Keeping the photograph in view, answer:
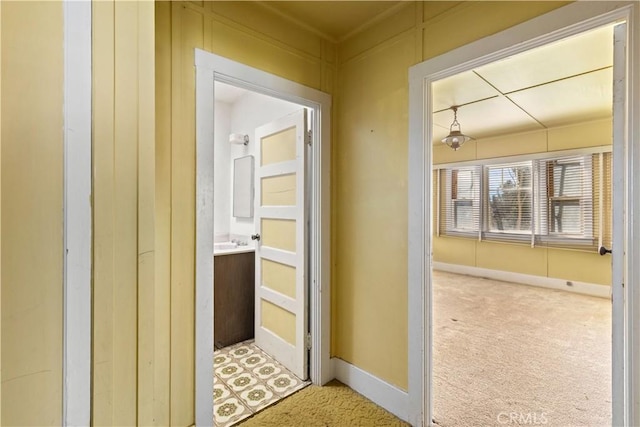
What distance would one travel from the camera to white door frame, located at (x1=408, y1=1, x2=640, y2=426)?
1128 mm

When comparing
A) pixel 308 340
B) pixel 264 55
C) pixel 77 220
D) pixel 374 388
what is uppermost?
pixel 264 55

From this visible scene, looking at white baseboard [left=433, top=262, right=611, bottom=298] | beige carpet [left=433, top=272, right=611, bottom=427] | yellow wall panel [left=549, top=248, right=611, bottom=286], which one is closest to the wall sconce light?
beige carpet [left=433, top=272, right=611, bottom=427]

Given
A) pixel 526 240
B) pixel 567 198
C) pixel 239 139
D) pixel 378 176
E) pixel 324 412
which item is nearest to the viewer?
pixel 324 412

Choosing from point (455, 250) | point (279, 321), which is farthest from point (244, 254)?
point (455, 250)

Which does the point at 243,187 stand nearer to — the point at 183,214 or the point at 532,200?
the point at 183,214

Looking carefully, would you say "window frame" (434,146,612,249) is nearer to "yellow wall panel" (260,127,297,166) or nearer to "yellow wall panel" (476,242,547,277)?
"yellow wall panel" (476,242,547,277)

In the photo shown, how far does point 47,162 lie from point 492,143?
6.38 meters

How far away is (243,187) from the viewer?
345 centimetres

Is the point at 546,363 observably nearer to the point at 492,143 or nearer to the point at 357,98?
the point at 357,98

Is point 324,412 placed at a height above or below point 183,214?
below

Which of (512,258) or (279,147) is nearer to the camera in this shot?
(279,147)

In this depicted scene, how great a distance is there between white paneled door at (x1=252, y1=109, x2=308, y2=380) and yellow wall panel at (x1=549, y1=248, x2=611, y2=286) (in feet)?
15.6

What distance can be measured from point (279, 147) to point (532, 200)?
482 centimetres

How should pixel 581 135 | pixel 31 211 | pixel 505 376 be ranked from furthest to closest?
pixel 581 135 < pixel 505 376 < pixel 31 211
